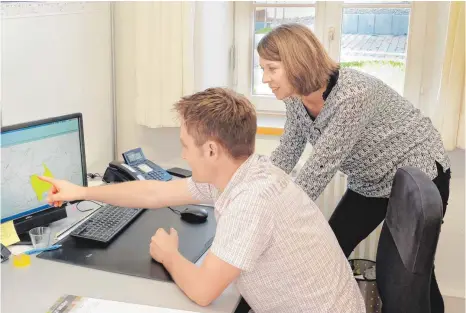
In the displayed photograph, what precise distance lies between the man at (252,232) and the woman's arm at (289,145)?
26.1 inches

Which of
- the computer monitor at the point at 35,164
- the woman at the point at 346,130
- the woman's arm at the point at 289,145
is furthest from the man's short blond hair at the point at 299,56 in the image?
the computer monitor at the point at 35,164

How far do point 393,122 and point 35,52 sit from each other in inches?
52.4

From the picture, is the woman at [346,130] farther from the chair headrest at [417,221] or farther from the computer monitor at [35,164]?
the computer monitor at [35,164]

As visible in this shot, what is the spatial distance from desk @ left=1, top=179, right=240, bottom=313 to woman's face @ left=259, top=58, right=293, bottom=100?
66cm

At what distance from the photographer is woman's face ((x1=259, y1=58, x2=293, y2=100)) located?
1784 millimetres

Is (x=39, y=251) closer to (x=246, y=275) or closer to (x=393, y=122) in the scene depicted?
(x=246, y=275)

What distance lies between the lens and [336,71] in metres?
1.83

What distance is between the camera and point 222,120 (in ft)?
4.52

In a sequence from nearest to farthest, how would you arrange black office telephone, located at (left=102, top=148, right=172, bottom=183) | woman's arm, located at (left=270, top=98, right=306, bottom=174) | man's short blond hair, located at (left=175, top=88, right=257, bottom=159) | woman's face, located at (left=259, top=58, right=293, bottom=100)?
man's short blond hair, located at (left=175, top=88, right=257, bottom=159) < woman's face, located at (left=259, top=58, right=293, bottom=100) < woman's arm, located at (left=270, top=98, right=306, bottom=174) < black office telephone, located at (left=102, top=148, right=172, bottom=183)

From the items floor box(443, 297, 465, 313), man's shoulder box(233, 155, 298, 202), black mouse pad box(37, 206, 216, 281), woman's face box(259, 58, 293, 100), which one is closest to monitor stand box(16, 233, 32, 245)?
black mouse pad box(37, 206, 216, 281)

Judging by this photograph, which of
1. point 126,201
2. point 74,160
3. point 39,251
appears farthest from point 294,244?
point 74,160

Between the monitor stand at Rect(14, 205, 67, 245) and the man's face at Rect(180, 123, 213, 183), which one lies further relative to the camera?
the monitor stand at Rect(14, 205, 67, 245)

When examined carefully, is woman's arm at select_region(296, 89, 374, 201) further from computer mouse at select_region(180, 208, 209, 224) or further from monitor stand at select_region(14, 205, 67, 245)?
monitor stand at select_region(14, 205, 67, 245)

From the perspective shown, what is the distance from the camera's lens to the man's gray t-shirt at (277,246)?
1.29 m
